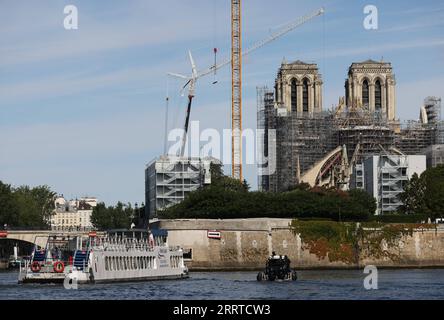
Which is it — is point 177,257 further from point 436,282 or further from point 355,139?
point 355,139

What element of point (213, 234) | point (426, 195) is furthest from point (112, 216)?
point (213, 234)

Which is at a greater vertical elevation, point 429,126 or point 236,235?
point 429,126

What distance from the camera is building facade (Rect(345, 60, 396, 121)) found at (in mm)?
179000

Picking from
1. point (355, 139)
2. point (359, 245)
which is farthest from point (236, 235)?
point (355, 139)

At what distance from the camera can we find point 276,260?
69.8 m

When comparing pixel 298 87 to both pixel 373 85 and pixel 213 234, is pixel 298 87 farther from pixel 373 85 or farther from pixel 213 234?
pixel 213 234

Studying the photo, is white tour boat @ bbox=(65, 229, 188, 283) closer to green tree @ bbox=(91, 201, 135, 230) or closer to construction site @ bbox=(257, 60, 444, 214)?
construction site @ bbox=(257, 60, 444, 214)

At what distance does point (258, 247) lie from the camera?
97.5 metres

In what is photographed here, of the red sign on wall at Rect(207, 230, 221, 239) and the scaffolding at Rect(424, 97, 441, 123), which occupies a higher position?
the scaffolding at Rect(424, 97, 441, 123)

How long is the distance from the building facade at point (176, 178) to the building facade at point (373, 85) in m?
41.4

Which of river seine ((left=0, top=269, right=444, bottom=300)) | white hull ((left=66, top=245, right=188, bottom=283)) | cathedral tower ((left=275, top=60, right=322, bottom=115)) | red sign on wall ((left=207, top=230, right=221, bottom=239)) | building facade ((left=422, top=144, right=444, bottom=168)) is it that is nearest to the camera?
river seine ((left=0, top=269, right=444, bottom=300))

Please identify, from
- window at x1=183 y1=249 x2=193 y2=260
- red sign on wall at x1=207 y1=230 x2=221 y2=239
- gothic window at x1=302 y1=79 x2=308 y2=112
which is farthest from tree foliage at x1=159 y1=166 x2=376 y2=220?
gothic window at x1=302 y1=79 x2=308 y2=112

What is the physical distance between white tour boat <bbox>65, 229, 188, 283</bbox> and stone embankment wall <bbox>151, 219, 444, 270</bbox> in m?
13.9

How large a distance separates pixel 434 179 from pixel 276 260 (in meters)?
54.2
